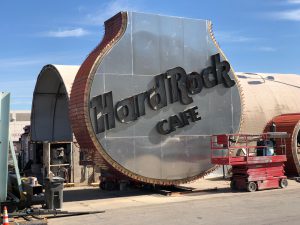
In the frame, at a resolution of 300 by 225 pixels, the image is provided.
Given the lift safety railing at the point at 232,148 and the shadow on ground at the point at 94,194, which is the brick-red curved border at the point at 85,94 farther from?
the lift safety railing at the point at 232,148

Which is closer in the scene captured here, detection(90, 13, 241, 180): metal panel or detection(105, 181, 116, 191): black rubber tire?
detection(90, 13, 241, 180): metal panel

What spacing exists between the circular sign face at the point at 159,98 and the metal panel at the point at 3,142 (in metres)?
3.91

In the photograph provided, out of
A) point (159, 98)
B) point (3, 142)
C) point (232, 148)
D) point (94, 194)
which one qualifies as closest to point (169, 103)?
point (159, 98)

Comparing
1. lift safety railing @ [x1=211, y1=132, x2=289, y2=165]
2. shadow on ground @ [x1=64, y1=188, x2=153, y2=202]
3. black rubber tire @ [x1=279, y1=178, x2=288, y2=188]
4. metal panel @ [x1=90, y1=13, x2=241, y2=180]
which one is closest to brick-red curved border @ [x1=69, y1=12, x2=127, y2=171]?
metal panel @ [x1=90, y1=13, x2=241, y2=180]

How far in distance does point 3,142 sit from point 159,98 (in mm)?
6632

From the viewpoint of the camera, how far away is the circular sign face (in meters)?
15.1

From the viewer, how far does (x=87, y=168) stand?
20.4 m

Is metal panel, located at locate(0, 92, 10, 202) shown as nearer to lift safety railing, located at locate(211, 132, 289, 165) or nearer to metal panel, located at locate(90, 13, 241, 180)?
metal panel, located at locate(90, 13, 241, 180)

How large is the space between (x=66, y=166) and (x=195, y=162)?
6.57 meters

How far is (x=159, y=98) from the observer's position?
1606cm

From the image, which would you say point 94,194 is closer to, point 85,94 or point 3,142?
point 85,94

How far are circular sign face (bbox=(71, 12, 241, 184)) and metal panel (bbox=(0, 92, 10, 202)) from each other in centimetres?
391

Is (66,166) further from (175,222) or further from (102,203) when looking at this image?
(175,222)

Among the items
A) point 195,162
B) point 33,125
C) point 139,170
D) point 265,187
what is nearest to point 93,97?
point 139,170
